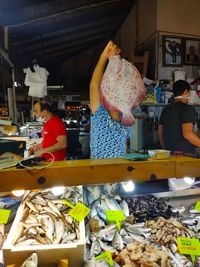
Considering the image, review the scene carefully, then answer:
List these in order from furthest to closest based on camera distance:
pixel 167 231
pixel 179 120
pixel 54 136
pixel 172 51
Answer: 1. pixel 172 51
2. pixel 54 136
3. pixel 179 120
4. pixel 167 231

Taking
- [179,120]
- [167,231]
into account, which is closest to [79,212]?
[167,231]

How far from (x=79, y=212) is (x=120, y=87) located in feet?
3.72

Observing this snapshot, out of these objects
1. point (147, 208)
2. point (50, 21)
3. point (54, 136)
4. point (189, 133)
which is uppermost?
point (50, 21)

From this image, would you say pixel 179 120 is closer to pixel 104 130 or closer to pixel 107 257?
pixel 104 130

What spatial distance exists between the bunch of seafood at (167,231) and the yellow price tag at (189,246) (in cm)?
7

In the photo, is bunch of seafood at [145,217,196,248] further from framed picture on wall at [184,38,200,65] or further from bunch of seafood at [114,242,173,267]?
framed picture on wall at [184,38,200,65]

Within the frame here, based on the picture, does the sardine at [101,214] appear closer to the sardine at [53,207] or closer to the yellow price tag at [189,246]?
the sardine at [53,207]

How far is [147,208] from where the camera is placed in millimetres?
2701

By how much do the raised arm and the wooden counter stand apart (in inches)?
27.0

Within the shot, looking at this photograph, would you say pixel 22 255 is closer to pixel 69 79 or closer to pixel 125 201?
pixel 125 201

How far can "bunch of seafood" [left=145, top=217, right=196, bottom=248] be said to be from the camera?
7.46ft

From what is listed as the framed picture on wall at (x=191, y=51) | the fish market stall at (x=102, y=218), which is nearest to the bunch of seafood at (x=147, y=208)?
the fish market stall at (x=102, y=218)

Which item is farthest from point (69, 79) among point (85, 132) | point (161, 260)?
point (161, 260)

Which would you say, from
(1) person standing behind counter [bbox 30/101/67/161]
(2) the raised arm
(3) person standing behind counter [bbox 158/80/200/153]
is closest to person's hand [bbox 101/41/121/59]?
(2) the raised arm
